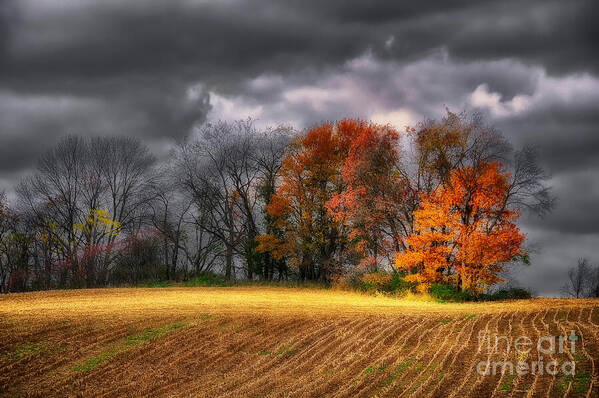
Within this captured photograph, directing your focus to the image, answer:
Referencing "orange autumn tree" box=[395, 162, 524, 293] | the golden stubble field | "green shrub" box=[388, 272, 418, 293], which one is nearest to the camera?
the golden stubble field

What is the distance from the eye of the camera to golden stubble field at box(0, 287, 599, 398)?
1053 centimetres

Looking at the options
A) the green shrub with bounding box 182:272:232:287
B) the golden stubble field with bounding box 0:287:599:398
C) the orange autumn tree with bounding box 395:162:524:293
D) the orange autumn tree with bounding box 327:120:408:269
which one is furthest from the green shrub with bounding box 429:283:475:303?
the green shrub with bounding box 182:272:232:287

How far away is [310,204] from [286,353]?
2341 cm

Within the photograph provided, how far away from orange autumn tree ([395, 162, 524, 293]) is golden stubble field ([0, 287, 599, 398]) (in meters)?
8.48

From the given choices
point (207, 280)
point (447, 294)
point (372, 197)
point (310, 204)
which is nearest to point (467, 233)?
point (447, 294)

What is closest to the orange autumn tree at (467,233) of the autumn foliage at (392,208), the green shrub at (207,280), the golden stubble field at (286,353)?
the autumn foliage at (392,208)

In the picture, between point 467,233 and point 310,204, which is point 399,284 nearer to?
point 467,233

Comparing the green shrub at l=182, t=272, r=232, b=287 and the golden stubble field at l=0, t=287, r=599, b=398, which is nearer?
the golden stubble field at l=0, t=287, r=599, b=398

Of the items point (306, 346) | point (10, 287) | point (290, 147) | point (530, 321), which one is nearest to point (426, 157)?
point (290, 147)

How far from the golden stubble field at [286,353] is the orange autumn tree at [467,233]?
27.8 ft

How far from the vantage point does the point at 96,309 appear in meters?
20.1

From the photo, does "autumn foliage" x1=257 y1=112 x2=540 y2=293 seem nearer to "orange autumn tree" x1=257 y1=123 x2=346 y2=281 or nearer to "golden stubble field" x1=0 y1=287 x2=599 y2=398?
"orange autumn tree" x1=257 y1=123 x2=346 y2=281

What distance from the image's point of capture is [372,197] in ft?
102

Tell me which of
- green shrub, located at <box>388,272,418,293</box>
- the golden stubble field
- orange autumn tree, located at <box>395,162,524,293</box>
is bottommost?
the golden stubble field
